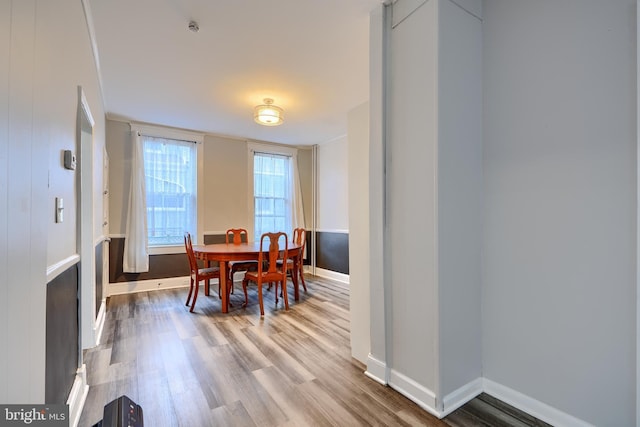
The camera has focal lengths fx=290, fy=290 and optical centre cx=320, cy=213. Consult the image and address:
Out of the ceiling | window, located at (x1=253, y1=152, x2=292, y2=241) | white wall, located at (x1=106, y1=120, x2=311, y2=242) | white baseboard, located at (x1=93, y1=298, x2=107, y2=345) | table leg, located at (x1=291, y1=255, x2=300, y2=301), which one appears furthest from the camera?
window, located at (x1=253, y1=152, x2=292, y2=241)

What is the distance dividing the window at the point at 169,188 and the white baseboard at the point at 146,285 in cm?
58

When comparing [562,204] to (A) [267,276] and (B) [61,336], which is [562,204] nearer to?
(B) [61,336]

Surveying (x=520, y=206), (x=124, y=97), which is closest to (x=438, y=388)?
(x=520, y=206)

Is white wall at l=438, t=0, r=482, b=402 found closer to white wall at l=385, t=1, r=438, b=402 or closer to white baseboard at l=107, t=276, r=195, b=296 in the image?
white wall at l=385, t=1, r=438, b=402

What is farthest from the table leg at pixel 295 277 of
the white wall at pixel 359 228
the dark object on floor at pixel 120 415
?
the dark object on floor at pixel 120 415

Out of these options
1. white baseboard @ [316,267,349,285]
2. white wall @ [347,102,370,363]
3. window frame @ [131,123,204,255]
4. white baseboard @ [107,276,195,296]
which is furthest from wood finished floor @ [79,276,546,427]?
white baseboard @ [316,267,349,285]

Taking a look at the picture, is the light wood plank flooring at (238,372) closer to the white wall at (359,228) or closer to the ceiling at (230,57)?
the white wall at (359,228)

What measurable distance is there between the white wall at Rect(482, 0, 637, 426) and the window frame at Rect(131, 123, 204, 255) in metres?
4.34

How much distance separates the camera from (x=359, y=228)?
7.66ft

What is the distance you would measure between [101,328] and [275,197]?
3465 mm

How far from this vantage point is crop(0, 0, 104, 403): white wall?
0.80 m

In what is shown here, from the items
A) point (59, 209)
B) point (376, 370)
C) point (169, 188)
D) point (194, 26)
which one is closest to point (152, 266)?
point (169, 188)

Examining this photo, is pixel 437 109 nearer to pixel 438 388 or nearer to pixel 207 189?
pixel 438 388

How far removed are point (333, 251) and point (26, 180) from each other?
470 centimetres
